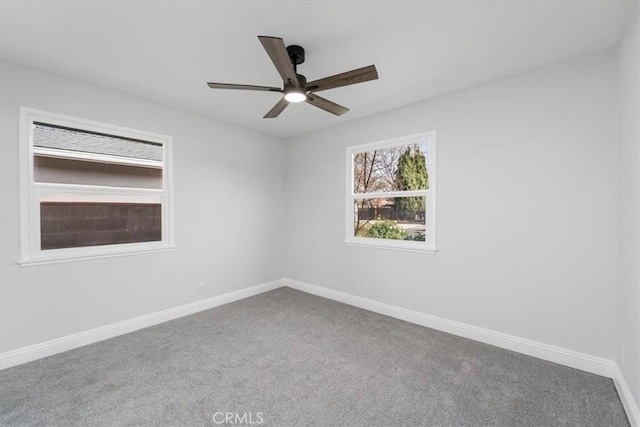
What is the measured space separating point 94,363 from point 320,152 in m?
3.54

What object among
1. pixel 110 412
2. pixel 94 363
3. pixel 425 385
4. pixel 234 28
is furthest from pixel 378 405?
pixel 234 28

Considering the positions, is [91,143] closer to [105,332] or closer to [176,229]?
[176,229]

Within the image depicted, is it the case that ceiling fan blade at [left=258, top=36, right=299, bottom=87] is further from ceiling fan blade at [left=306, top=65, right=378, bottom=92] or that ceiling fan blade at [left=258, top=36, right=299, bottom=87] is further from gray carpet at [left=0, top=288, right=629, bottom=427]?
gray carpet at [left=0, top=288, right=629, bottom=427]

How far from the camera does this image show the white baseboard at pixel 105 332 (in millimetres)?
2461

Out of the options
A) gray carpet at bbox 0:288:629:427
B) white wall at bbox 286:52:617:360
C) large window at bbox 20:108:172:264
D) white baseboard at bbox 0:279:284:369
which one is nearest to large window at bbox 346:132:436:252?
white wall at bbox 286:52:617:360

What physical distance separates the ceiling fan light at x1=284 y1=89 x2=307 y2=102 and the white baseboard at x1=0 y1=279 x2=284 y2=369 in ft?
9.39

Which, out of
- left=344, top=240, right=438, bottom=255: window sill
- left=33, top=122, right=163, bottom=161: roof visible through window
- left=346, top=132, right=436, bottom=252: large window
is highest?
left=33, top=122, right=163, bottom=161: roof visible through window

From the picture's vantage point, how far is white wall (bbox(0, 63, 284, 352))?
2.47m

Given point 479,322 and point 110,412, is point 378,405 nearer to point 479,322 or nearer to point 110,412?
point 479,322

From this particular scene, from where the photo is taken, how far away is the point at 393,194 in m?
3.66

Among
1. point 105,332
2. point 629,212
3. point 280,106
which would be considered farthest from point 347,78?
point 105,332

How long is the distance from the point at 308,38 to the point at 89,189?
2630 mm

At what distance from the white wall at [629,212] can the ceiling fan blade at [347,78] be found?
1616 mm

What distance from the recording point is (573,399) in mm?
2016
